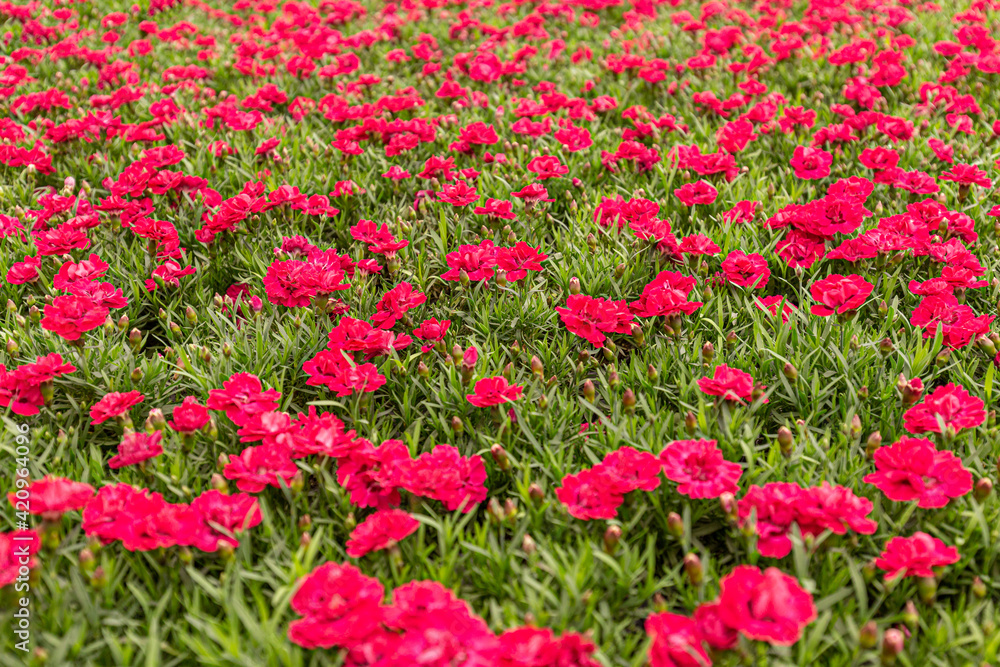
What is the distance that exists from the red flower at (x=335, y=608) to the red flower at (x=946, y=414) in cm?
142

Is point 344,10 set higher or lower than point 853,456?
higher

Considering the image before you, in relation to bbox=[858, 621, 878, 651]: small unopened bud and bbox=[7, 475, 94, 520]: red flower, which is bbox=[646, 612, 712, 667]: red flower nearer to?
bbox=[858, 621, 878, 651]: small unopened bud

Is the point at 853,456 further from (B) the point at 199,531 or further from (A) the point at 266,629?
(B) the point at 199,531

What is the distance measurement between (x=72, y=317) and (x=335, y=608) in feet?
4.50

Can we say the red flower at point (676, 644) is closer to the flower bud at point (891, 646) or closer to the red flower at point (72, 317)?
the flower bud at point (891, 646)

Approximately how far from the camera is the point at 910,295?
2.73 metres

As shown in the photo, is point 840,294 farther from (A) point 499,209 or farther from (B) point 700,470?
(A) point 499,209

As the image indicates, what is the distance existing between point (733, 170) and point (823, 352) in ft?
4.04

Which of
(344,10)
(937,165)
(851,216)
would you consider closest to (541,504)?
(851,216)

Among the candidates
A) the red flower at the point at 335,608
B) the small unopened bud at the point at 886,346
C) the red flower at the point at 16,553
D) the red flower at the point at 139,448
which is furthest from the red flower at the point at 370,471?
the small unopened bud at the point at 886,346

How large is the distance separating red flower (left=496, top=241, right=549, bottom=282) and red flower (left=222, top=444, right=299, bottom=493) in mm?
1031

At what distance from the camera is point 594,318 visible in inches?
92.2

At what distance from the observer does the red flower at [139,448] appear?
1.90 metres

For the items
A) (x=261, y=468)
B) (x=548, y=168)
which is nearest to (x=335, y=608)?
(x=261, y=468)
